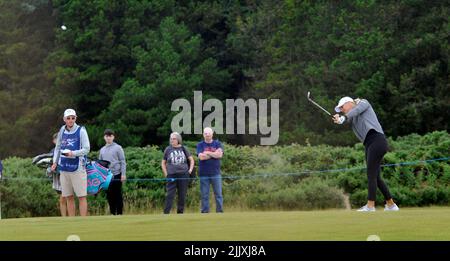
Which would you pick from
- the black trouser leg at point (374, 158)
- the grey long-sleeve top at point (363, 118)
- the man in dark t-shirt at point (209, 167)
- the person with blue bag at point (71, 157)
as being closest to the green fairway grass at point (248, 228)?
the black trouser leg at point (374, 158)

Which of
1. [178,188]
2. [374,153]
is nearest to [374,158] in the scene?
[374,153]

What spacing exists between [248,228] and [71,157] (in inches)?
232

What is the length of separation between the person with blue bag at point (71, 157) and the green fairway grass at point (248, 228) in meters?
2.79

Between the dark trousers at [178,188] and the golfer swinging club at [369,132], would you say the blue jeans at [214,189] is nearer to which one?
the dark trousers at [178,188]

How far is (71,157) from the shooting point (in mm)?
18719

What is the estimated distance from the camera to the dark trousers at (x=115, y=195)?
22.0 meters

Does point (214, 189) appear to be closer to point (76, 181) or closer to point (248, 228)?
point (76, 181)

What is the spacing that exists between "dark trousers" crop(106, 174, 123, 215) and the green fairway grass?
19.2ft

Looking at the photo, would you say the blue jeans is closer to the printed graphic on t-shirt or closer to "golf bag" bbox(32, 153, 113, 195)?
the printed graphic on t-shirt

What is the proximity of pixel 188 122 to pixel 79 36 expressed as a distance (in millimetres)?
7781

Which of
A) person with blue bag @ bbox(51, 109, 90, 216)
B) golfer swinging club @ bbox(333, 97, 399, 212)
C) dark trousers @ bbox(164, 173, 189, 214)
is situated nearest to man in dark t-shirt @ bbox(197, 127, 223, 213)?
dark trousers @ bbox(164, 173, 189, 214)

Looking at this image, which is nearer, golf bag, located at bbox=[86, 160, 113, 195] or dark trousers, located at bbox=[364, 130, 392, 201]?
dark trousers, located at bbox=[364, 130, 392, 201]

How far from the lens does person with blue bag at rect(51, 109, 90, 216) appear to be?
1870 centimetres
